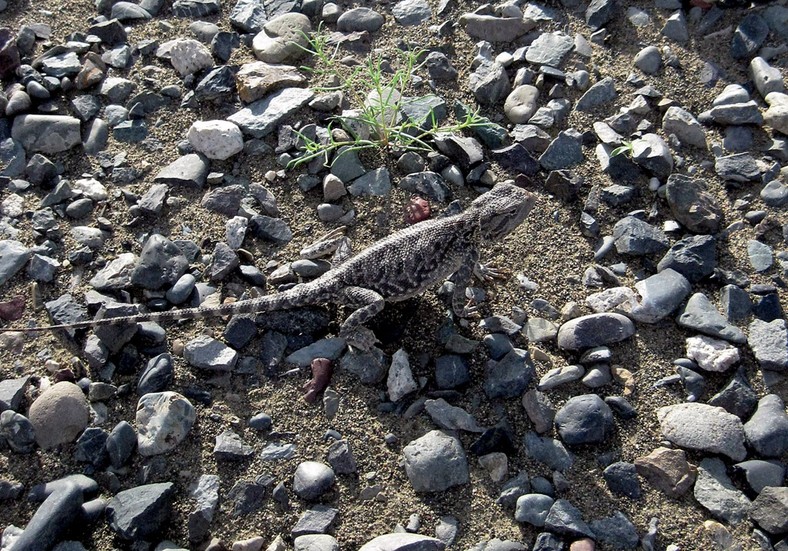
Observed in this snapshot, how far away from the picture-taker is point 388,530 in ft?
15.9

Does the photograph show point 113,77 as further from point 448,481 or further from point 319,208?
point 448,481

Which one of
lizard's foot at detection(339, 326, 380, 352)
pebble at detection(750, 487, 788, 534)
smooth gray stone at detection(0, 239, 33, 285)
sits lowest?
pebble at detection(750, 487, 788, 534)

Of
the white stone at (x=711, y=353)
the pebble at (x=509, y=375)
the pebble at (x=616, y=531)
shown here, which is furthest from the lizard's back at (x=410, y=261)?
the pebble at (x=616, y=531)

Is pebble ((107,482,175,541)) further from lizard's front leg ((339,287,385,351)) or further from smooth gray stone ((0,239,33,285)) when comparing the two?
smooth gray stone ((0,239,33,285))

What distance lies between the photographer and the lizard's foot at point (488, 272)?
6105 mm

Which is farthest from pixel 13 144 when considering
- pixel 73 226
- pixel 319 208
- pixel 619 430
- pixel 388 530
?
pixel 619 430

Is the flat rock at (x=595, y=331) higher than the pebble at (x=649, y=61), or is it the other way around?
the pebble at (x=649, y=61)

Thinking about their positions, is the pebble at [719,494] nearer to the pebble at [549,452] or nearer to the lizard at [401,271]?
the pebble at [549,452]

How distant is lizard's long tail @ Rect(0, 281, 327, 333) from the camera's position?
222 inches

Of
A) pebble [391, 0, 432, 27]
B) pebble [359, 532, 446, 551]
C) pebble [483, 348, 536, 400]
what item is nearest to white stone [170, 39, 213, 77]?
pebble [391, 0, 432, 27]

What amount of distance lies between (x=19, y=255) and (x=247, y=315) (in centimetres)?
200

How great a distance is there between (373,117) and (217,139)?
1427mm

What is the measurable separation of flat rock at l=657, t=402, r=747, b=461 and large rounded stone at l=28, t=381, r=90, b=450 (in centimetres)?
406

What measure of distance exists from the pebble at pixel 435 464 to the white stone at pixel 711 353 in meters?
1.90
